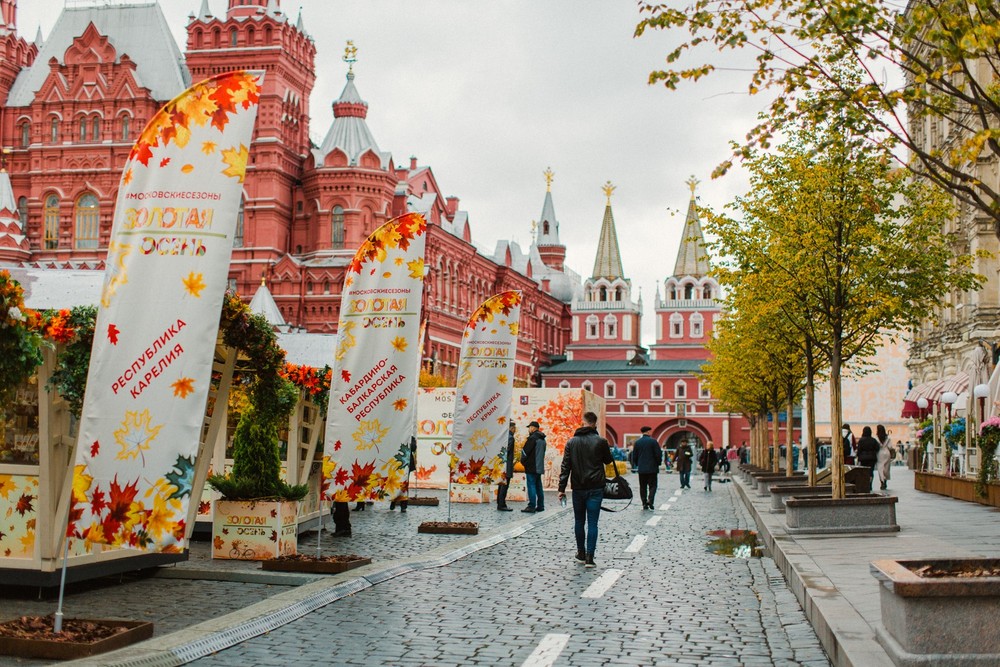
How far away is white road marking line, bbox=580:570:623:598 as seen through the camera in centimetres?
1155

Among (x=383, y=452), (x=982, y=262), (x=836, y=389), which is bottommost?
(x=383, y=452)

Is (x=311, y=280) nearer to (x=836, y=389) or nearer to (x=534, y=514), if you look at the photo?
(x=534, y=514)

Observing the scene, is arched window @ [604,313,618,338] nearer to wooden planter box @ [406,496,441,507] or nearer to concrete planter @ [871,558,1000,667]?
wooden planter box @ [406,496,441,507]

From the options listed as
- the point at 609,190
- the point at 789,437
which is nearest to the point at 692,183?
the point at 609,190

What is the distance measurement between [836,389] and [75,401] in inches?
462

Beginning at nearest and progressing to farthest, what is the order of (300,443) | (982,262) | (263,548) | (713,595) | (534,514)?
(713,595), (263,548), (300,443), (534,514), (982,262)

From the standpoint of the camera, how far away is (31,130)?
66.1 meters

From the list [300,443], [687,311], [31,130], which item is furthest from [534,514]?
[687,311]

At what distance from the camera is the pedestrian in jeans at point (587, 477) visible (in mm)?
14359

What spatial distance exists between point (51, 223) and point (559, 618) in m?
61.5

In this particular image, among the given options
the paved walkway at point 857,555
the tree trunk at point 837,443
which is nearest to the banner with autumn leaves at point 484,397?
the paved walkway at point 857,555

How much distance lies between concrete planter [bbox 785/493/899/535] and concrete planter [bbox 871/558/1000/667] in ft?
30.7

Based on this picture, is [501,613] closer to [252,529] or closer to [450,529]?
[252,529]

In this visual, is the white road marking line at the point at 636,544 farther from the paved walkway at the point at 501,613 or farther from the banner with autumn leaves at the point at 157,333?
the banner with autumn leaves at the point at 157,333
